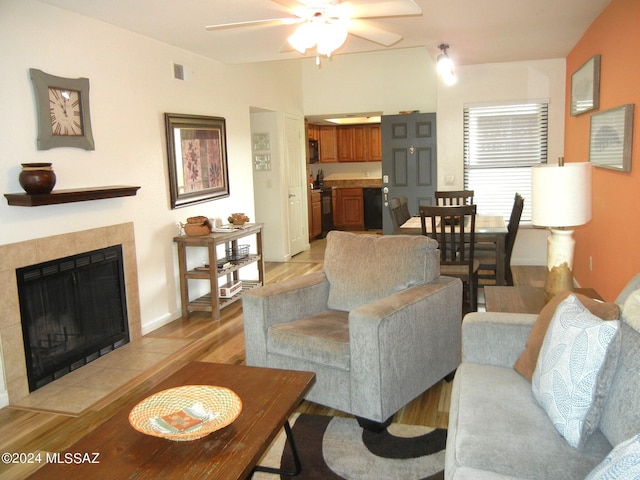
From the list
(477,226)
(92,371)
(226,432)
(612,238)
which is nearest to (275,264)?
(477,226)

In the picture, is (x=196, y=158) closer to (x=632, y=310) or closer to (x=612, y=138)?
(x=612, y=138)

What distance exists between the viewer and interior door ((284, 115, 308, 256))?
7.38 m

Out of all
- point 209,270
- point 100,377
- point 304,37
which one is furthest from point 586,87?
point 100,377

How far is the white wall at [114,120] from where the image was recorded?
309 centimetres

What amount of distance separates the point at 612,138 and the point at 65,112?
366 centimetres

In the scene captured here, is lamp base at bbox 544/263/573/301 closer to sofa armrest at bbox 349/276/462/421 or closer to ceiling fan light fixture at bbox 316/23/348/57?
sofa armrest at bbox 349/276/462/421

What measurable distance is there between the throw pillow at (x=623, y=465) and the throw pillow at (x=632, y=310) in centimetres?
62

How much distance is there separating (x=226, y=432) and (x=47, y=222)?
2.27m

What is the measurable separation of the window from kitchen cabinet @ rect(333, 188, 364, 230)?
11.3 ft

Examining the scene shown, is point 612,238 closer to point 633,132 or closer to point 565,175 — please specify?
point 633,132

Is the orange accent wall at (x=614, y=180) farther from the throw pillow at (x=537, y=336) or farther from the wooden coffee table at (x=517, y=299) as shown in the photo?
the throw pillow at (x=537, y=336)

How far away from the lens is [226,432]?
171cm

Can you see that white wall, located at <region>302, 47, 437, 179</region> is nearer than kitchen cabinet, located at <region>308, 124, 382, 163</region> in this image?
Yes

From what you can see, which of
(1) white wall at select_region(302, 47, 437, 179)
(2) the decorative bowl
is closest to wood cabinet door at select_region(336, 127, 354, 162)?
(1) white wall at select_region(302, 47, 437, 179)
